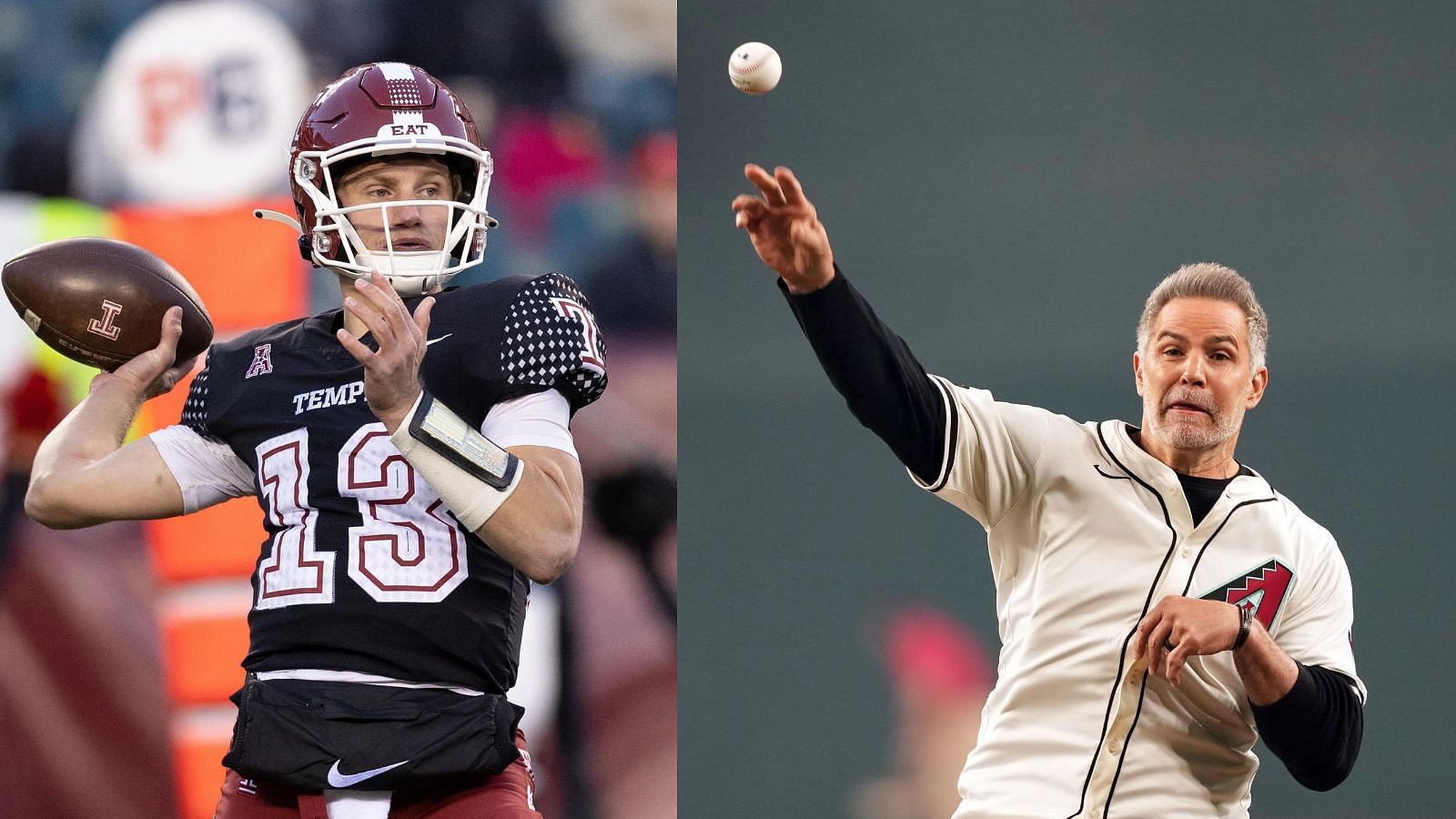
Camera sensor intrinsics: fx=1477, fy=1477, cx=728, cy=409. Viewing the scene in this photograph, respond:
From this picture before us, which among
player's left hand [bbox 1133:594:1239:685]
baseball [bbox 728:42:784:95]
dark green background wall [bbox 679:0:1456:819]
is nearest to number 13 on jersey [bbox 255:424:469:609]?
baseball [bbox 728:42:784:95]

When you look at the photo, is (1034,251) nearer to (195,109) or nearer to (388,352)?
(195,109)

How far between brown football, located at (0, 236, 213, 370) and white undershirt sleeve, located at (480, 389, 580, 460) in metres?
0.67

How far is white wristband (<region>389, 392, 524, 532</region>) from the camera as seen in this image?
1748 millimetres

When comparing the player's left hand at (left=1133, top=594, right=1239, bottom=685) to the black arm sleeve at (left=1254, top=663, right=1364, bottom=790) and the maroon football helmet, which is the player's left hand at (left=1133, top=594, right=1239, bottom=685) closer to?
the black arm sleeve at (left=1254, top=663, right=1364, bottom=790)

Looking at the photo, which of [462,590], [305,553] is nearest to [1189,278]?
[462,590]

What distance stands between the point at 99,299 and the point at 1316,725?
1947 mm

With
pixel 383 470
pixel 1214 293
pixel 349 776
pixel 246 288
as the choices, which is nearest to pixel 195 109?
pixel 246 288

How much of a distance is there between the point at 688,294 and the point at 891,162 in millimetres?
607

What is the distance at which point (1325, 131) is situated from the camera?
12.1 feet

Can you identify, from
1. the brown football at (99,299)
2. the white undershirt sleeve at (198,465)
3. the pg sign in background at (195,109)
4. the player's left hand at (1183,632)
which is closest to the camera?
the player's left hand at (1183,632)

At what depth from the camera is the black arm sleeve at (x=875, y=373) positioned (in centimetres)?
204

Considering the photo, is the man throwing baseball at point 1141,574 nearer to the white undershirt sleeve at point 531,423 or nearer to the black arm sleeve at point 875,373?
the black arm sleeve at point 875,373

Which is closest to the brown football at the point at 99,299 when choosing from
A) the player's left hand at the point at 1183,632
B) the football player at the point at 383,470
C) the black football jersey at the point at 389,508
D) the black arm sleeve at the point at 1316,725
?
the football player at the point at 383,470

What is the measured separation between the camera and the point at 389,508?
192 cm
